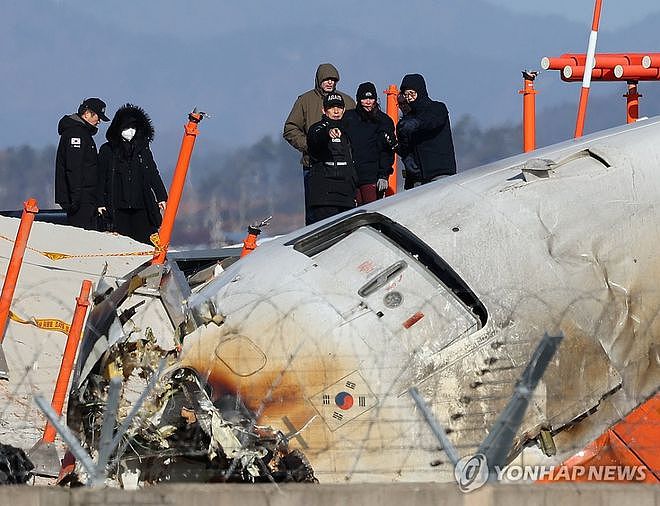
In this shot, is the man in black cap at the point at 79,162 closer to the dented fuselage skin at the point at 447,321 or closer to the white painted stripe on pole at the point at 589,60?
the white painted stripe on pole at the point at 589,60

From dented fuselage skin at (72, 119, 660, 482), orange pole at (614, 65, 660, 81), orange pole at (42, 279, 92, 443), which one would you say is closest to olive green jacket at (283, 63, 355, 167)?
orange pole at (614, 65, 660, 81)

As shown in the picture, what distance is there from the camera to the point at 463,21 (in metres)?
155

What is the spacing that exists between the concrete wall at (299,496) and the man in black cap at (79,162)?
29.7 feet

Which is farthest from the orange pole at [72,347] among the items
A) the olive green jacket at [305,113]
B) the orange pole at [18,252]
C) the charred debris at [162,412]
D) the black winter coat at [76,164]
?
the black winter coat at [76,164]

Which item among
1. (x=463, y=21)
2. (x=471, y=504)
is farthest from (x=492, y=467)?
(x=463, y=21)

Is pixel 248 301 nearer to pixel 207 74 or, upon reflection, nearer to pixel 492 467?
pixel 492 467

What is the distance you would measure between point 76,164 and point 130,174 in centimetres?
59

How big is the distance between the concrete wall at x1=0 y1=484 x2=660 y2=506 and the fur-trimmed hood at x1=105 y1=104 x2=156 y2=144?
8.80 m

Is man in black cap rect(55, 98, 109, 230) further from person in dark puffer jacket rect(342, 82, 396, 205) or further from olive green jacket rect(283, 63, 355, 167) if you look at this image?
person in dark puffer jacket rect(342, 82, 396, 205)

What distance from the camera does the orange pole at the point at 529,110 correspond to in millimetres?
13008

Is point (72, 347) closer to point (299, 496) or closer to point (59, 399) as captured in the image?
point (59, 399)

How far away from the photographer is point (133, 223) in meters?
14.4

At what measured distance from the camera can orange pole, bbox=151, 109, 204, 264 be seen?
Result: 33.1 feet

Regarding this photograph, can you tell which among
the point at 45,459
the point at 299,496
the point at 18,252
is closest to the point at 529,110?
the point at 18,252
